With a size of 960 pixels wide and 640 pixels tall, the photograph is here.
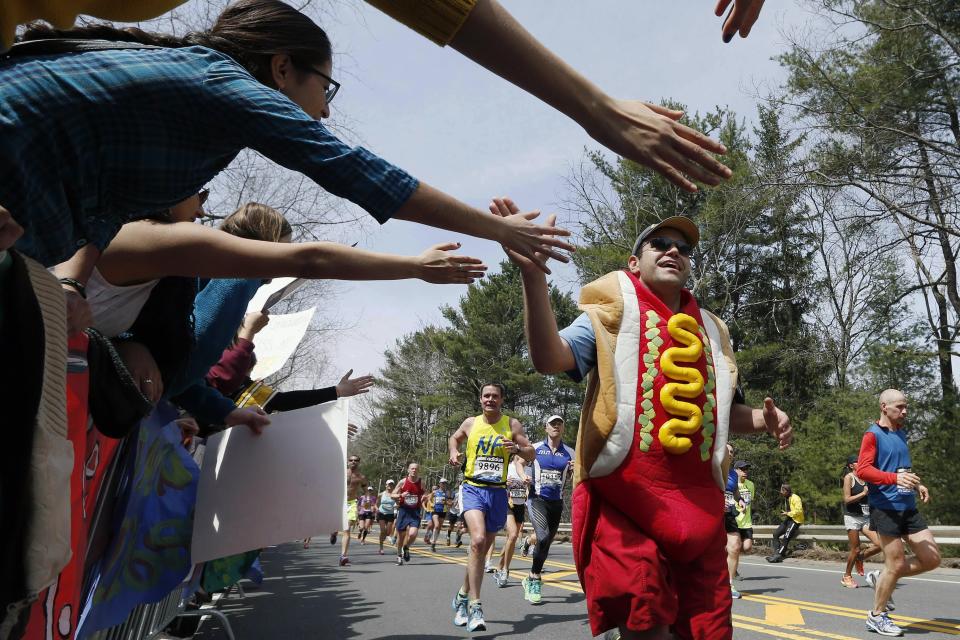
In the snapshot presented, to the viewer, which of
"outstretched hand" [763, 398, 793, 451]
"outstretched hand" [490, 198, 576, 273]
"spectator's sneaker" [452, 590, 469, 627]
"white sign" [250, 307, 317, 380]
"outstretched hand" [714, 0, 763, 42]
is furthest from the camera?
"spectator's sneaker" [452, 590, 469, 627]

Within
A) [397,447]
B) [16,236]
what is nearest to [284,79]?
[16,236]

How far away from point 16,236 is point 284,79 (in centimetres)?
97

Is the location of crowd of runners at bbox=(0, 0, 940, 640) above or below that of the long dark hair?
below

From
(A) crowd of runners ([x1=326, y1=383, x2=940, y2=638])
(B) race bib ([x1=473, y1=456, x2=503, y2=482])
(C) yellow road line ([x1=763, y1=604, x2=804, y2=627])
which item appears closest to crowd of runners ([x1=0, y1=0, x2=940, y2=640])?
(A) crowd of runners ([x1=326, y1=383, x2=940, y2=638])

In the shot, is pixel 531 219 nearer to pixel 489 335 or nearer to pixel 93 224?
pixel 93 224

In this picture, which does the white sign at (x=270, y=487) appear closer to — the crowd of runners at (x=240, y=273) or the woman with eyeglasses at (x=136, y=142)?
the crowd of runners at (x=240, y=273)

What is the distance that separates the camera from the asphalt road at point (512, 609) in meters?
6.61

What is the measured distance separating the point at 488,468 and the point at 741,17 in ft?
25.1

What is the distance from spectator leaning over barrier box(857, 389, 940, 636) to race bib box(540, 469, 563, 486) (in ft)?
14.6

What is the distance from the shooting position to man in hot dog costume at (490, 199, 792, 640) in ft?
10.1

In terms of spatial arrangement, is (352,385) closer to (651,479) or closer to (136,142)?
(651,479)

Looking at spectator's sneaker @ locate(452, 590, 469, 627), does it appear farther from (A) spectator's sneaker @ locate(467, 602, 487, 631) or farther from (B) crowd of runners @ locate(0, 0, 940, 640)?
(B) crowd of runners @ locate(0, 0, 940, 640)

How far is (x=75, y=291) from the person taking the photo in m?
1.75

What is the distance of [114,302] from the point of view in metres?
2.18
